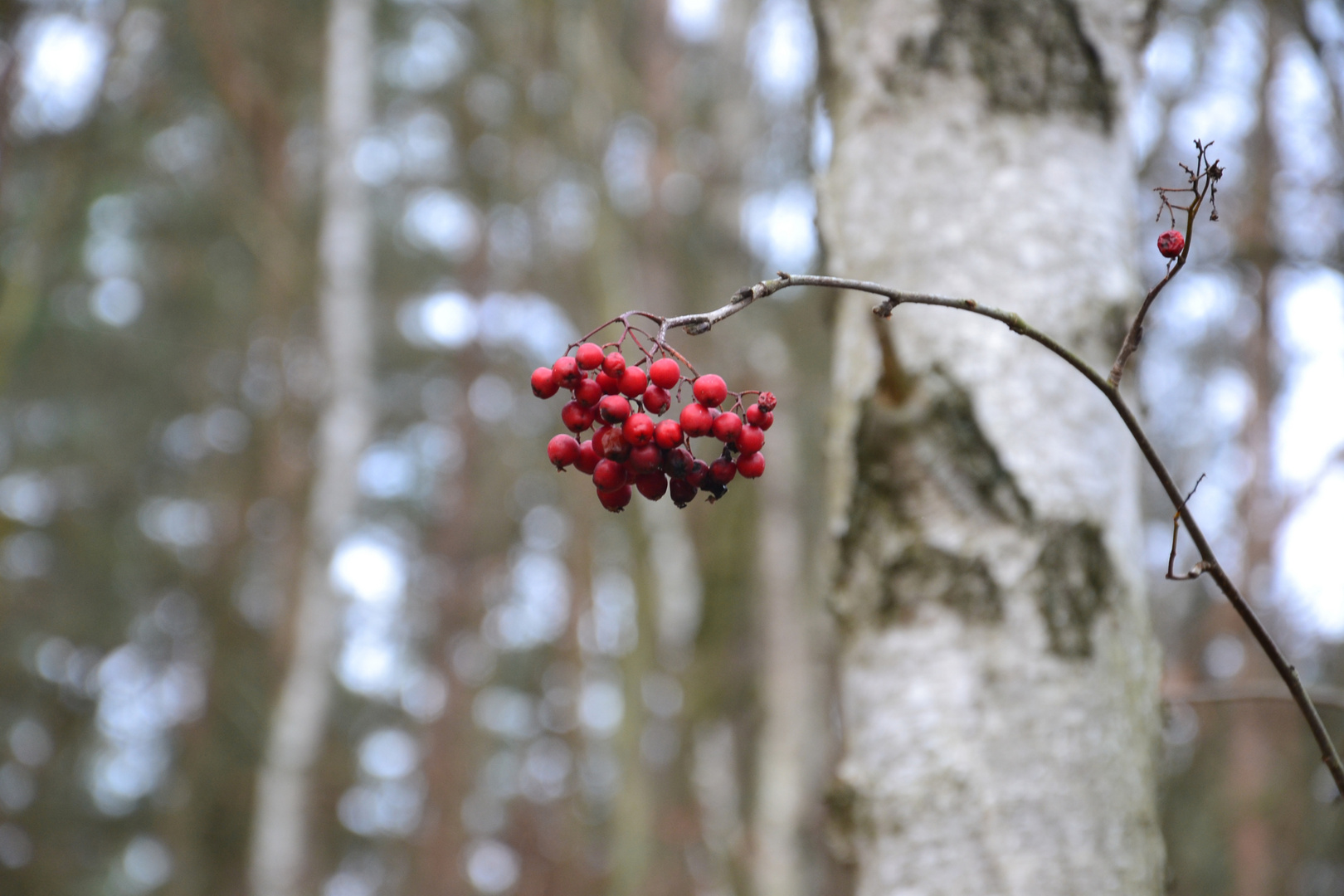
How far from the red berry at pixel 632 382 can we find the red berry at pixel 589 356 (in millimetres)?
30

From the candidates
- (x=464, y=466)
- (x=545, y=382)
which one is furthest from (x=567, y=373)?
(x=464, y=466)

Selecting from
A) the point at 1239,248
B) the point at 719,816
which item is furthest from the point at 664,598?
the point at 1239,248

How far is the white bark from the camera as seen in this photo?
5086mm

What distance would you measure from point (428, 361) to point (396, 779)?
204 inches

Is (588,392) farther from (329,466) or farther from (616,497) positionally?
(329,466)

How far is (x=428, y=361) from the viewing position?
10.6 m

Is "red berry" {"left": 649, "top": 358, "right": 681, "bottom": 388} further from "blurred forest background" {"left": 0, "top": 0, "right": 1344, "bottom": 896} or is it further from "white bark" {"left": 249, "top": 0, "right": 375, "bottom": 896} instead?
"white bark" {"left": 249, "top": 0, "right": 375, "bottom": 896}

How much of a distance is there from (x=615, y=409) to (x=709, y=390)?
0.30ft

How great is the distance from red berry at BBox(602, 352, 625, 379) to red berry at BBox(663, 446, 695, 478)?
0.09m

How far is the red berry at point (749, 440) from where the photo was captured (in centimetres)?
96

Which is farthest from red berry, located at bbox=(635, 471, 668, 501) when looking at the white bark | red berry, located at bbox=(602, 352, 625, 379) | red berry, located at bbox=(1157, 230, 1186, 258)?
the white bark

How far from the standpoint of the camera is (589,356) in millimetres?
951

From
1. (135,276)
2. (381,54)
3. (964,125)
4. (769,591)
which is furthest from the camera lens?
(135,276)

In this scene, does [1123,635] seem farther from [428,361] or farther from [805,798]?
[428,361]
